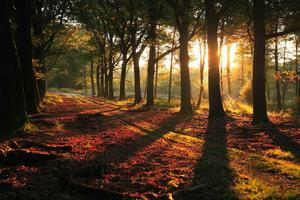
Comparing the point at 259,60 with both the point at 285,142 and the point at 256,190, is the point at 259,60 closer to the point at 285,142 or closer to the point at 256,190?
the point at 285,142

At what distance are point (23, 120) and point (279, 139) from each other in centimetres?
967

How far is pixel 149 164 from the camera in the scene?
8641 mm

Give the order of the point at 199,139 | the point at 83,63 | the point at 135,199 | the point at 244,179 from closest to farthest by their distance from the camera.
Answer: the point at 135,199
the point at 244,179
the point at 199,139
the point at 83,63

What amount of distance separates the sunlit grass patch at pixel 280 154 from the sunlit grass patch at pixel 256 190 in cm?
275

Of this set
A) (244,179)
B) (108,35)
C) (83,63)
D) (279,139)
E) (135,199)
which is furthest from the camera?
(83,63)

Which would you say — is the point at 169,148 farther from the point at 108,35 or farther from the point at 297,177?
the point at 108,35

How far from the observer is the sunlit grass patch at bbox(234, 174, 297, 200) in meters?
6.14

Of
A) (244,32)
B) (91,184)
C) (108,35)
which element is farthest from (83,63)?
(91,184)

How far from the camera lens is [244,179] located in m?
7.30

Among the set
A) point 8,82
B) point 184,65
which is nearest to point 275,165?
point 8,82

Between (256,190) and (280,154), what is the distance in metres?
3.71

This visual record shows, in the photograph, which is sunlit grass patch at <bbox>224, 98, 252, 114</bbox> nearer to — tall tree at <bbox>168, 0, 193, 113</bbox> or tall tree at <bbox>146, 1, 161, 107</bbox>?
tall tree at <bbox>168, 0, 193, 113</bbox>

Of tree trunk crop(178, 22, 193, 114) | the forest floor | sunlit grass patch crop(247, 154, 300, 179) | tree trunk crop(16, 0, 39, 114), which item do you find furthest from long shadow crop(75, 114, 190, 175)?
tree trunk crop(178, 22, 193, 114)

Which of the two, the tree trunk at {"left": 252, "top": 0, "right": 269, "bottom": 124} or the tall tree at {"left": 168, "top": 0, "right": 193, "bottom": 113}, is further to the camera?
the tall tree at {"left": 168, "top": 0, "right": 193, "bottom": 113}
